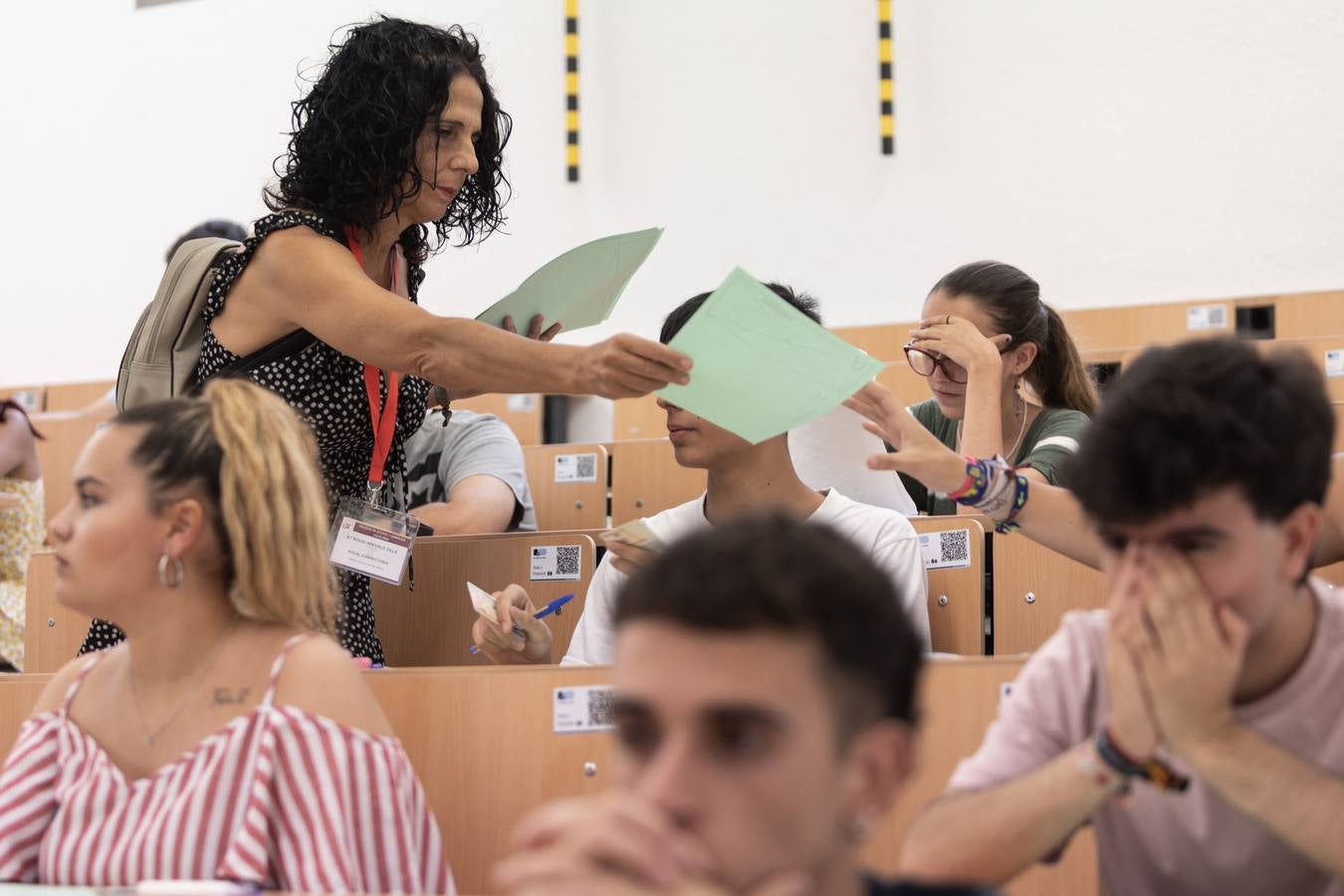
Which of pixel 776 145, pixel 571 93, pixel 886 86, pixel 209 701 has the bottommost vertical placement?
pixel 209 701

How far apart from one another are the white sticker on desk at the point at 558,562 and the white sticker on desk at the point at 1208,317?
9.71 feet

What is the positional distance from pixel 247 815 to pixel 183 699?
8.0 inches

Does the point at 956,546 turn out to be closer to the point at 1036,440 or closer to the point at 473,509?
the point at 1036,440

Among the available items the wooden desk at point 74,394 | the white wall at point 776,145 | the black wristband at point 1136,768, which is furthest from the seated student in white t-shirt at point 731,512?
the wooden desk at point 74,394

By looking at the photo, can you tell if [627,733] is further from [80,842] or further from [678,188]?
[678,188]

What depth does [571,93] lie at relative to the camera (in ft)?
20.2

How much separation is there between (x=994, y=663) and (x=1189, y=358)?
0.57 meters

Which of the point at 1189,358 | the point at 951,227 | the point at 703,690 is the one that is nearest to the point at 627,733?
the point at 703,690

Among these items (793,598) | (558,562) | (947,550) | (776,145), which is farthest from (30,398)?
(793,598)

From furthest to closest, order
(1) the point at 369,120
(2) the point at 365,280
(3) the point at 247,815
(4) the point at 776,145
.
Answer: (4) the point at 776,145, (1) the point at 369,120, (2) the point at 365,280, (3) the point at 247,815

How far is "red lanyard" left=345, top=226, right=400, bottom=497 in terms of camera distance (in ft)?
7.09

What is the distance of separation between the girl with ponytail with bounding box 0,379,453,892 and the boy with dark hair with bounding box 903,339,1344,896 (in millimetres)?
587

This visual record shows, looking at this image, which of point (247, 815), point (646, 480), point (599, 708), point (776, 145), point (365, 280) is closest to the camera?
point (247, 815)

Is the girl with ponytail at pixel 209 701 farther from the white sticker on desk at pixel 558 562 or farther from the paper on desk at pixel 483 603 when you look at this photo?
the white sticker on desk at pixel 558 562
